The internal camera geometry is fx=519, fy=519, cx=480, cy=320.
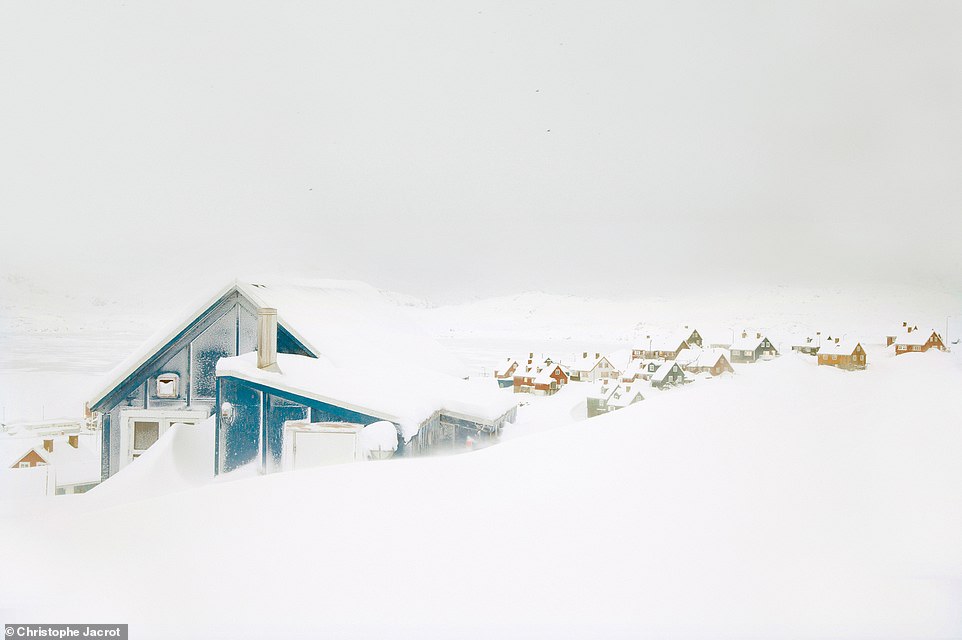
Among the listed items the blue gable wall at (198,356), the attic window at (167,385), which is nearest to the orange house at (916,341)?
the blue gable wall at (198,356)

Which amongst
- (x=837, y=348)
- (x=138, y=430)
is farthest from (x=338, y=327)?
(x=837, y=348)

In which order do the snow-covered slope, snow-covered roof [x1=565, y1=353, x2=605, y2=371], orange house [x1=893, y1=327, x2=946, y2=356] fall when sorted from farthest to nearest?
snow-covered roof [x1=565, y1=353, x2=605, y2=371] < orange house [x1=893, y1=327, x2=946, y2=356] < the snow-covered slope

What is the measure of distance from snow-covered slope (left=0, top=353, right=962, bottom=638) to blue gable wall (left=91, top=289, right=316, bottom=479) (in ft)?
1.31

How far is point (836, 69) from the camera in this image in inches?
73.5

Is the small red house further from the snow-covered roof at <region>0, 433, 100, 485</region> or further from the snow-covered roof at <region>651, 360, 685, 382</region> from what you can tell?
the snow-covered roof at <region>0, 433, 100, 485</region>

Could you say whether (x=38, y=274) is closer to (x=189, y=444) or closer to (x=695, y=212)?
(x=189, y=444)

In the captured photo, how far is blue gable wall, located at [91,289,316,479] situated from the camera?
192cm

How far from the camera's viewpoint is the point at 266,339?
1.87 m

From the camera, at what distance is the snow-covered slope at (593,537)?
1.23 meters

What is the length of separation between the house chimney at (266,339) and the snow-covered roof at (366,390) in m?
0.03

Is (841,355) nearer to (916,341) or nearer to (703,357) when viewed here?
(916,341)

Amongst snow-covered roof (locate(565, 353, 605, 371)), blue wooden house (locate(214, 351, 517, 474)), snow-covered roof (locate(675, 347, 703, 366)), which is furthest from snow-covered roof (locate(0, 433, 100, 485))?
snow-covered roof (locate(675, 347, 703, 366))

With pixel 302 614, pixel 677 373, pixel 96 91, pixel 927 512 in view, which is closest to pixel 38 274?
pixel 96 91

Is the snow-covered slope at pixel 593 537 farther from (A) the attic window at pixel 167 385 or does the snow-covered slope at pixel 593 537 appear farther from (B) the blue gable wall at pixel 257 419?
(A) the attic window at pixel 167 385
